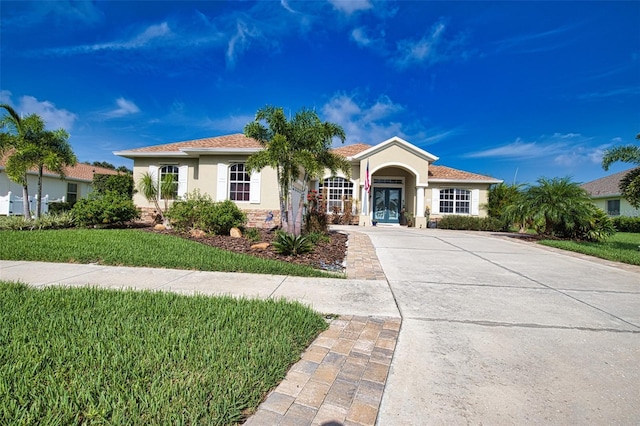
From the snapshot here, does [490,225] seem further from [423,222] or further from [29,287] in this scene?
[29,287]

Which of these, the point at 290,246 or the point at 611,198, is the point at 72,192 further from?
the point at 611,198

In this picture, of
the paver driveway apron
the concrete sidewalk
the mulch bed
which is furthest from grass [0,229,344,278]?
the paver driveway apron

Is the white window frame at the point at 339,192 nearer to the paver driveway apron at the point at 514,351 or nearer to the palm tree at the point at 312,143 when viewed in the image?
the palm tree at the point at 312,143

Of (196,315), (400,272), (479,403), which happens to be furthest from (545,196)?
(196,315)

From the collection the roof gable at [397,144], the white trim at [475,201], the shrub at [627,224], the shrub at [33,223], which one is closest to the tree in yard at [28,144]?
the shrub at [33,223]

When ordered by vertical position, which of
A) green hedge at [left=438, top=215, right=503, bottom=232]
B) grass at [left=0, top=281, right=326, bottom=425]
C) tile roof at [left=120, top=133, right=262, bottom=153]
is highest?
tile roof at [left=120, top=133, right=262, bottom=153]

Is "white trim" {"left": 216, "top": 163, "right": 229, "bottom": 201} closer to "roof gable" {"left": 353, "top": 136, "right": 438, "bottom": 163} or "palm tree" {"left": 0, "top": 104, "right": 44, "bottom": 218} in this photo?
"palm tree" {"left": 0, "top": 104, "right": 44, "bottom": 218}

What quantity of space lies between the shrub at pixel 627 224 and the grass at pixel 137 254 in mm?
27328

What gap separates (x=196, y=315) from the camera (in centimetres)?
326

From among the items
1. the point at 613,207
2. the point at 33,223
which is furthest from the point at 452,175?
the point at 33,223

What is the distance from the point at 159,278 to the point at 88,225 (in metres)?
8.37

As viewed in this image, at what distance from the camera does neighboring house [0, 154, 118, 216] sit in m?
15.3

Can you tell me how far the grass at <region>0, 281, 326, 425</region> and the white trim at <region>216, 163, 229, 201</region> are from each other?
34.9 feet

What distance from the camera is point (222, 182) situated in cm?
1427
